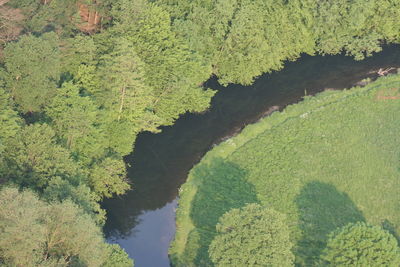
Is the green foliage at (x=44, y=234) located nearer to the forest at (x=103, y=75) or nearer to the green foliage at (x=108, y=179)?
the forest at (x=103, y=75)

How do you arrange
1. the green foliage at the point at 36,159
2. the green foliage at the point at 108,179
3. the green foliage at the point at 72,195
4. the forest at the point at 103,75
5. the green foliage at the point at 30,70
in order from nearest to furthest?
the forest at the point at 103,75, the green foliage at the point at 72,195, the green foliage at the point at 36,159, the green foliage at the point at 108,179, the green foliage at the point at 30,70

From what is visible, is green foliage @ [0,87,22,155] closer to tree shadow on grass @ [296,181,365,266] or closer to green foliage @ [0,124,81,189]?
green foliage @ [0,124,81,189]

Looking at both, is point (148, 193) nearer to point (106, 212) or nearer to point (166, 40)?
point (106, 212)

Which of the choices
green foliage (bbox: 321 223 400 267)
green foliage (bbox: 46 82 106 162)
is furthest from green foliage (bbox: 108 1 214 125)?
green foliage (bbox: 321 223 400 267)

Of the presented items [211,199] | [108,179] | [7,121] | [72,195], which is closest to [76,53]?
[7,121]

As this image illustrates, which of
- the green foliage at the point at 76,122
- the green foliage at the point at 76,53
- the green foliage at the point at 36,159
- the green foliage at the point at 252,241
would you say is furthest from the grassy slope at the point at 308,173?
the green foliage at the point at 76,53

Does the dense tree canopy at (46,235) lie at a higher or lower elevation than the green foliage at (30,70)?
lower

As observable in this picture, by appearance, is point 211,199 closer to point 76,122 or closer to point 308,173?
point 308,173

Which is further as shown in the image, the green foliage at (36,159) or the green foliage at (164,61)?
the green foliage at (164,61)
